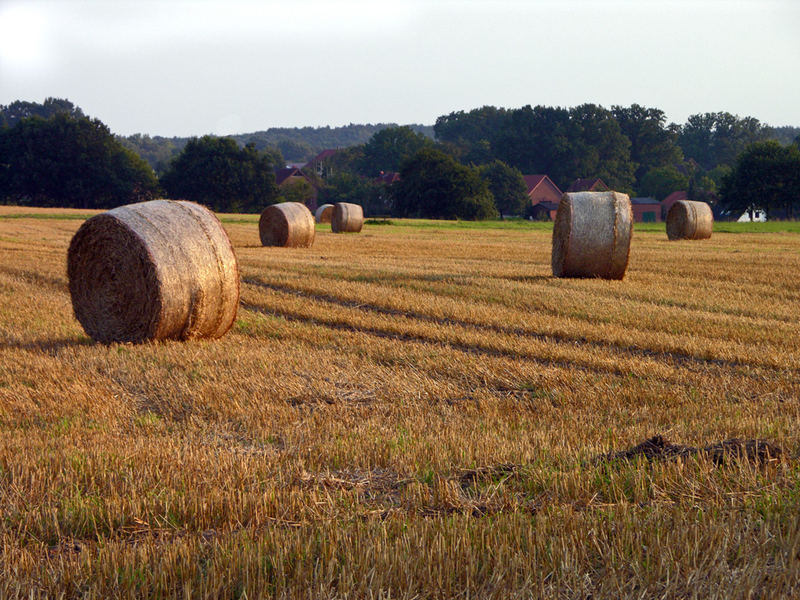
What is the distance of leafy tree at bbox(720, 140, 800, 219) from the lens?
65188 millimetres

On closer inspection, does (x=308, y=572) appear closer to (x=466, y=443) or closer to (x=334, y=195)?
(x=466, y=443)

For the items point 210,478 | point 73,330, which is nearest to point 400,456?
point 210,478

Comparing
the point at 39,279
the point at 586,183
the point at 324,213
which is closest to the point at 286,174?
the point at 586,183

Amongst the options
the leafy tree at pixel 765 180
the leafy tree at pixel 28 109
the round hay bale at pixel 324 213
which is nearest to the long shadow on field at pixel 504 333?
the round hay bale at pixel 324 213

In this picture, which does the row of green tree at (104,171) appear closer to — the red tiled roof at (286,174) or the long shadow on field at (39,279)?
the long shadow on field at (39,279)

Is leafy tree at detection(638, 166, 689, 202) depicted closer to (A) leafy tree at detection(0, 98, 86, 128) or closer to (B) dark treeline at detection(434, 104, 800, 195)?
(B) dark treeline at detection(434, 104, 800, 195)

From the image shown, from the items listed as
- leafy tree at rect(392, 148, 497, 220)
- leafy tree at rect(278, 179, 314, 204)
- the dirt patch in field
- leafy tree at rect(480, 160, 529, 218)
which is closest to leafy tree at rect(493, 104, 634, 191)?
leafy tree at rect(480, 160, 529, 218)

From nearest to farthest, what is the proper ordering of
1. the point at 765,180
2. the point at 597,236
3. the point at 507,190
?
the point at 597,236 < the point at 765,180 < the point at 507,190

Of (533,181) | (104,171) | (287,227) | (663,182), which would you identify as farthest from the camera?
(663,182)

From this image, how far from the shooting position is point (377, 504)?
15.0 feet

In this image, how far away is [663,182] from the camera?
117875 millimetres

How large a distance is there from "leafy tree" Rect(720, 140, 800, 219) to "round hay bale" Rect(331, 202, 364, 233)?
128 ft

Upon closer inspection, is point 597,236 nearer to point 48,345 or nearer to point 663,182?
point 48,345

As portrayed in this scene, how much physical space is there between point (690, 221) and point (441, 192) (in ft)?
132
